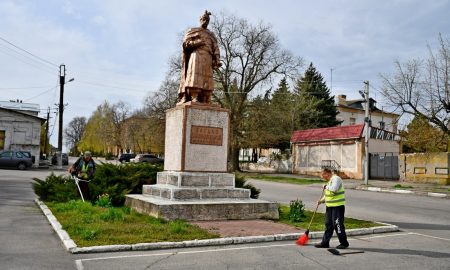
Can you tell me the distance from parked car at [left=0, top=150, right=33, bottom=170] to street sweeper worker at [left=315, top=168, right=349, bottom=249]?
103 ft

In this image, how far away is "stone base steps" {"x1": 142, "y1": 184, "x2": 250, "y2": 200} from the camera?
10.2 meters

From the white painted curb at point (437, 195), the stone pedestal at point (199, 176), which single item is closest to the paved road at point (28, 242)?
the stone pedestal at point (199, 176)

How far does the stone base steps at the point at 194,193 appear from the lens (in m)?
10.2

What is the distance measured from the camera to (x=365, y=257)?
7.00m

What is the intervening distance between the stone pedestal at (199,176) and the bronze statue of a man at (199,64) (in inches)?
25.8

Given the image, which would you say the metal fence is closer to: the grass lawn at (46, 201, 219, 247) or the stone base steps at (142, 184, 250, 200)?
the stone base steps at (142, 184, 250, 200)

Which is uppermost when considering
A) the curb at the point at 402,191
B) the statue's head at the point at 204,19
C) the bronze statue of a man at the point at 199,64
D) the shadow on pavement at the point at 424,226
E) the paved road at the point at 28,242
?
the statue's head at the point at 204,19

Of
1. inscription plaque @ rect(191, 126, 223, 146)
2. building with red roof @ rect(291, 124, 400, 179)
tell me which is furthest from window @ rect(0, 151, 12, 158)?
inscription plaque @ rect(191, 126, 223, 146)

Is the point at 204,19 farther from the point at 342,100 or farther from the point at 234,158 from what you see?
the point at 342,100

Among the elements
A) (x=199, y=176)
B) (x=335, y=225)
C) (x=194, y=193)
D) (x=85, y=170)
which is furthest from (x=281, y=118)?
(x=335, y=225)

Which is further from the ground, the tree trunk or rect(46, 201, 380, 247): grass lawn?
the tree trunk

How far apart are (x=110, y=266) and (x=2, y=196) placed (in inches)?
417

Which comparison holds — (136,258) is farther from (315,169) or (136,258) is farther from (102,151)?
(102,151)

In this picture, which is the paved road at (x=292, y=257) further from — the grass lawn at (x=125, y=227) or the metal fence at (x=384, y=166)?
the metal fence at (x=384, y=166)
